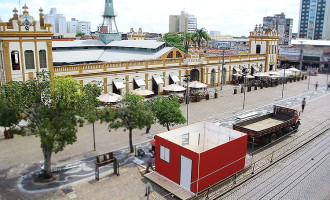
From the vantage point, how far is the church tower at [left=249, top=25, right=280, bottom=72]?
2174 inches

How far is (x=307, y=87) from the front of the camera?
4788 centimetres

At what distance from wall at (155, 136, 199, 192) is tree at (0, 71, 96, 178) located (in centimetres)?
458

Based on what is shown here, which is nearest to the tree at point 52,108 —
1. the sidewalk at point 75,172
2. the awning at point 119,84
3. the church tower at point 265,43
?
the sidewalk at point 75,172

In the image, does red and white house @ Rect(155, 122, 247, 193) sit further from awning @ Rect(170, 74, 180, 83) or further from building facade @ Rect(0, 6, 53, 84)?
awning @ Rect(170, 74, 180, 83)

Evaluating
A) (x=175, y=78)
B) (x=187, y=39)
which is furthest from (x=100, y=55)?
(x=187, y=39)

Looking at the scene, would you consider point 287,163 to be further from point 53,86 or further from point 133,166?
point 53,86

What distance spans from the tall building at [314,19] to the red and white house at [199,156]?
13778 cm

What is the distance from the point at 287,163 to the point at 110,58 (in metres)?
29.0

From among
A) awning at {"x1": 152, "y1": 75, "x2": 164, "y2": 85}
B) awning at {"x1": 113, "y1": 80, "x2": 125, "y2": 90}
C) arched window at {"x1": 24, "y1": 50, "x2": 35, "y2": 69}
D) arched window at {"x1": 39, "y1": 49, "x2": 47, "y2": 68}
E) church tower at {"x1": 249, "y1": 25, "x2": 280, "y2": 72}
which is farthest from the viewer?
church tower at {"x1": 249, "y1": 25, "x2": 280, "y2": 72}

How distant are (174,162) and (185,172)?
2.75ft

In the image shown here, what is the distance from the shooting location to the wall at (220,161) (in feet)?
48.4

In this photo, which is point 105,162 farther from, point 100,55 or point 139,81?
point 100,55

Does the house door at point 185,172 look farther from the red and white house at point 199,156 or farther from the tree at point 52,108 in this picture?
the tree at point 52,108

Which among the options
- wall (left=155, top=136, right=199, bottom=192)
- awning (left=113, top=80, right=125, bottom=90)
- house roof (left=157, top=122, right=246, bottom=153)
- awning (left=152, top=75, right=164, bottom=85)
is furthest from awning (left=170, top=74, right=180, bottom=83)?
wall (left=155, top=136, right=199, bottom=192)
